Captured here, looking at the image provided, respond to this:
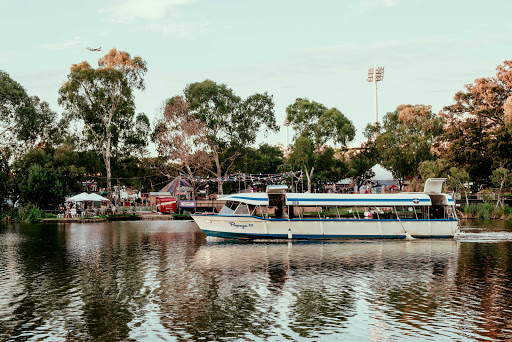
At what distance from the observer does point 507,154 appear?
7825cm

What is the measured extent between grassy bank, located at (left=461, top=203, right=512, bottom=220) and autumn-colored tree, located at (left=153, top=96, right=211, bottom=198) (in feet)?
126

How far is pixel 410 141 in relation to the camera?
258ft

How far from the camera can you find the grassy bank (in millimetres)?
66500

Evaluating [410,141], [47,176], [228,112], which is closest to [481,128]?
[410,141]

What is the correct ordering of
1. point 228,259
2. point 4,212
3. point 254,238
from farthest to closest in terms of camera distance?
1. point 4,212
2. point 254,238
3. point 228,259

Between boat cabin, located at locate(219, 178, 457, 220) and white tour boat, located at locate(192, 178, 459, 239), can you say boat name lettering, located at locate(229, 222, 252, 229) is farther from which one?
boat cabin, located at locate(219, 178, 457, 220)

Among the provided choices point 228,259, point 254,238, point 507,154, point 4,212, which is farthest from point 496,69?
point 4,212

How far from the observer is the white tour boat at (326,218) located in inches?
1542

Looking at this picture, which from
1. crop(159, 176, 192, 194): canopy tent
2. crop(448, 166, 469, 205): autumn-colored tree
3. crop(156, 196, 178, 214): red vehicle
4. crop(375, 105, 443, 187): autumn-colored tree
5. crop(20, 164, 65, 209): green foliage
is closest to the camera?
crop(20, 164, 65, 209): green foliage

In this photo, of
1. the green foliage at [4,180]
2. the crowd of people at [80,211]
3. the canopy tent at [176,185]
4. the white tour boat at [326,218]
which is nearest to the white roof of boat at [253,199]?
the white tour boat at [326,218]

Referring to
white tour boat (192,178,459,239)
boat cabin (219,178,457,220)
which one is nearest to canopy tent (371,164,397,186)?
boat cabin (219,178,457,220)

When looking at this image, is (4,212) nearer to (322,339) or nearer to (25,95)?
(25,95)

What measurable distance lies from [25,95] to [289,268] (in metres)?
66.1

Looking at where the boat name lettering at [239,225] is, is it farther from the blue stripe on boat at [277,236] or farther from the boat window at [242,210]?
the boat window at [242,210]
